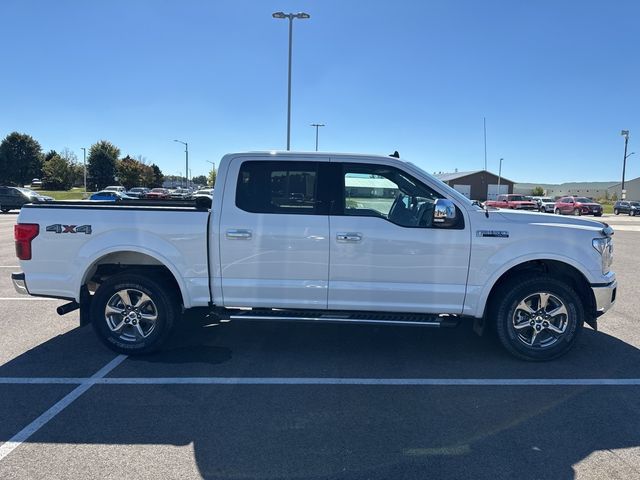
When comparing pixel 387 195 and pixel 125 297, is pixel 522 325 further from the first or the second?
pixel 125 297

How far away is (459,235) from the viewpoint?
460 cm

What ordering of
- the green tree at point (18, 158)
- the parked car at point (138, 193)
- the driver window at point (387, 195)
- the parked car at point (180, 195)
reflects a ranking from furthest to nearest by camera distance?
the green tree at point (18, 158), the parked car at point (138, 193), the parked car at point (180, 195), the driver window at point (387, 195)

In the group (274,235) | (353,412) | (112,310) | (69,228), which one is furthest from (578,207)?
(69,228)

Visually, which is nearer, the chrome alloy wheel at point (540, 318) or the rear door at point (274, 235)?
the rear door at point (274, 235)

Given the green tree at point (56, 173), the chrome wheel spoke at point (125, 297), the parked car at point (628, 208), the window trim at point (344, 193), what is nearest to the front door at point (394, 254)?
the window trim at point (344, 193)

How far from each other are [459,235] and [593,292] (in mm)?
1448

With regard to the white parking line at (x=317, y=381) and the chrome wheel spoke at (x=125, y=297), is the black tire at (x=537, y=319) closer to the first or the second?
the white parking line at (x=317, y=381)

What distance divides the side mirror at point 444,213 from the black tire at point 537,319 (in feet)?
3.04

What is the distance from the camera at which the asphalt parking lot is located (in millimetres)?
3074

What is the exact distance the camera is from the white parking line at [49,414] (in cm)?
324

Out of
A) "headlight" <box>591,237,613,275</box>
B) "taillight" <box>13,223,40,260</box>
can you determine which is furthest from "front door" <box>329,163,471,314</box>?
"taillight" <box>13,223,40,260</box>

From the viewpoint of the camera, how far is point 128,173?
261 feet

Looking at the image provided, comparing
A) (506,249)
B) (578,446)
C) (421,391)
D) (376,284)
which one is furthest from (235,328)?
(578,446)

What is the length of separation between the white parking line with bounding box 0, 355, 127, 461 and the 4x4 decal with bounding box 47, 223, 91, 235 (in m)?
1.34
